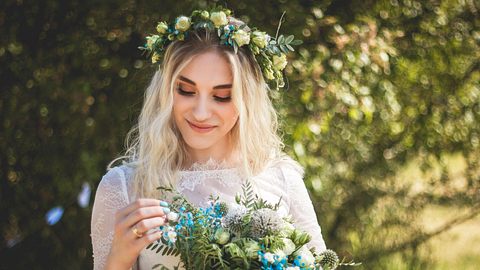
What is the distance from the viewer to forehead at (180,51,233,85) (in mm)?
2336

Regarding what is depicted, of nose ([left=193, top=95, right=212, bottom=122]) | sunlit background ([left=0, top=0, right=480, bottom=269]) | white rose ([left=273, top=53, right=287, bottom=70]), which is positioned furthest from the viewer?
sunlit background ([left=0, top=0, right=480, bottom=269])

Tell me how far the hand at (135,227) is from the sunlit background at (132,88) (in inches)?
57.0

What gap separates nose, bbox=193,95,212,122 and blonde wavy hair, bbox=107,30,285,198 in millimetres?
89

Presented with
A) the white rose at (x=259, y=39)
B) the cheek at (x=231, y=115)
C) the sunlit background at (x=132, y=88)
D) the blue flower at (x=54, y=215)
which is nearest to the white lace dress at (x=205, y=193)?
the cheek at (x=231, y=115)

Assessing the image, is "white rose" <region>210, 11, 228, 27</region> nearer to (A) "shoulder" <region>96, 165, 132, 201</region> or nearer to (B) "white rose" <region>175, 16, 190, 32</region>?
(B) "white rose" <region>175, 16, 190, 32</region>

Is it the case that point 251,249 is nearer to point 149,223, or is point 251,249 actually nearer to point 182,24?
point 149,223

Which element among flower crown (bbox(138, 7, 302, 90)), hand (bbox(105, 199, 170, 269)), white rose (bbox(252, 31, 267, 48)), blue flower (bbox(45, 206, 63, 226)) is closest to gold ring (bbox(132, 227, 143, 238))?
hand (bbox(105, 199, 170, 269))

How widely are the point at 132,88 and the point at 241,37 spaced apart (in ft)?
4.01

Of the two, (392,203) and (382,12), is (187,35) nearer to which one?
(382,12)

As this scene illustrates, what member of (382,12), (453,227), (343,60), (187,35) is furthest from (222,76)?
(453,227)

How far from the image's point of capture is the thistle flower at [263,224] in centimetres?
200

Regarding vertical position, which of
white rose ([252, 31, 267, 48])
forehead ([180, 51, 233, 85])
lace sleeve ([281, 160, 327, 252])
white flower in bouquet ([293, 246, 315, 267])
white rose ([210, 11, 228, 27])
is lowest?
lace sleeve ([281, 160, 327, 252])

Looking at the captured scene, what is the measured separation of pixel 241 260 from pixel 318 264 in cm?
26

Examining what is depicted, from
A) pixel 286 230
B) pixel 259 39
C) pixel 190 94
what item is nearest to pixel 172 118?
pixel 190 94
